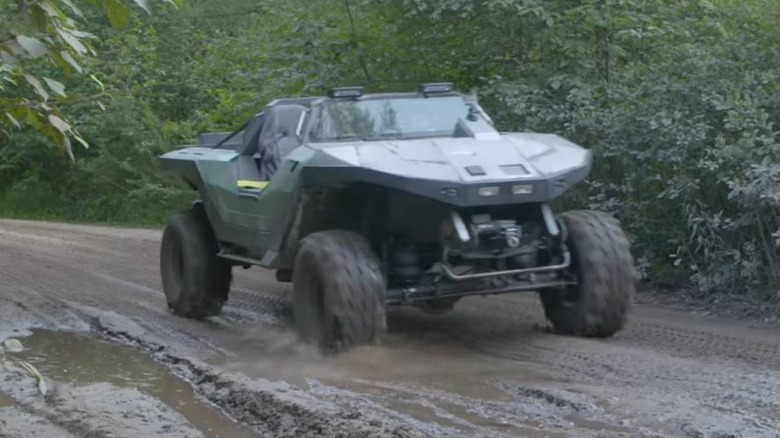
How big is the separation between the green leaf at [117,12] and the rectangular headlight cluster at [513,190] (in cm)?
365

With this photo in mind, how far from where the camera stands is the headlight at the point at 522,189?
8.12 m

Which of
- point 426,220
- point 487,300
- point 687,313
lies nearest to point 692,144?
point 687,313

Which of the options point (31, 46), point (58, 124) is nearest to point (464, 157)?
point (58, 124)

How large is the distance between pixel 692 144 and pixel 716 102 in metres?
0.46

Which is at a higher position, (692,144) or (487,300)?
(692,144)

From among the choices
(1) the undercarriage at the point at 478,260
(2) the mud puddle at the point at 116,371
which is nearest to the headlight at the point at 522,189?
(1) the undercarriage at the point at 478,260

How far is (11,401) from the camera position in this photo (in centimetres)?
759

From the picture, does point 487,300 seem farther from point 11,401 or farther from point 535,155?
point 11,401

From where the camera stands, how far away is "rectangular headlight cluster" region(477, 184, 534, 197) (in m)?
8.00

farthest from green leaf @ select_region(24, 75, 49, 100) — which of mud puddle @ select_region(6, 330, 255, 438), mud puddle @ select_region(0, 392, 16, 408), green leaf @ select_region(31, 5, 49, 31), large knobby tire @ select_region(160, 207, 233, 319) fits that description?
large knobby tire @ select_region(160, 207, 233, 319)

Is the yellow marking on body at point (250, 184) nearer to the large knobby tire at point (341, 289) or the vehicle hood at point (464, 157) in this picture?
the vehicle hood at point (464, 157)

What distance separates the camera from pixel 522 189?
8.16 metres

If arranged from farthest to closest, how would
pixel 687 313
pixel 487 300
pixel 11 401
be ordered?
pixel 487 300, pixel 687 313, pixel 11 401

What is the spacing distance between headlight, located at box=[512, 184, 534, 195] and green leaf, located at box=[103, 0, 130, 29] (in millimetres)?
3859
